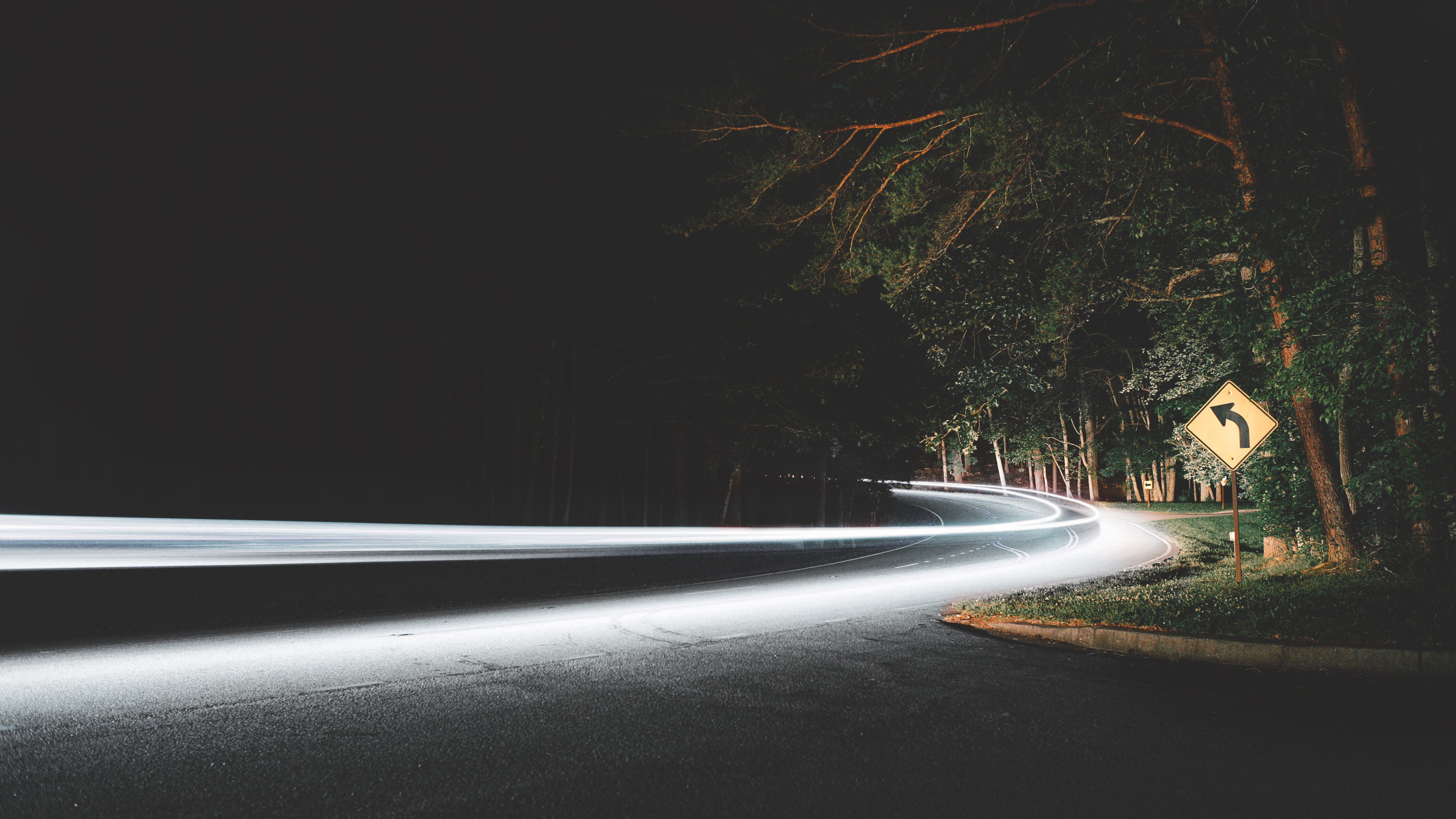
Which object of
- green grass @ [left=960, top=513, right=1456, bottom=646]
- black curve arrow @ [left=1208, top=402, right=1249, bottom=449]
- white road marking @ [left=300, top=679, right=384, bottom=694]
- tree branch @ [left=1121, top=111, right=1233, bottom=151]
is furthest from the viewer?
black curve arrow @ [left=1208, top=402, right=1249, bottom=449]

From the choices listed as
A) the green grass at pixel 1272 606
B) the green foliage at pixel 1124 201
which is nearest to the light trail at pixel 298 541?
the green foliage at pixel 1124 201

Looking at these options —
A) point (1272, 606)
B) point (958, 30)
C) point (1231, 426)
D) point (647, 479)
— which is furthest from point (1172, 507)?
point (958, 30)

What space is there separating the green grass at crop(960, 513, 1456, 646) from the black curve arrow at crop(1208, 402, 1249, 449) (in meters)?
2.01

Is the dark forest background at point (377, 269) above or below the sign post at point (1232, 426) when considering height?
above

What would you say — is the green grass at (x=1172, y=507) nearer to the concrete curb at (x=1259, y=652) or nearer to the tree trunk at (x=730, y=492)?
the tree trunk at (x=730, y=492)

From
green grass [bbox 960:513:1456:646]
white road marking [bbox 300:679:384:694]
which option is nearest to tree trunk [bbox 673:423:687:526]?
green grass [bbox 960:513:1456:646]

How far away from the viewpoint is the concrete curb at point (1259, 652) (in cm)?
680

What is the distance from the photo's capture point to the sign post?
12.7m

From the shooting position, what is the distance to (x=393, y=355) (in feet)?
100

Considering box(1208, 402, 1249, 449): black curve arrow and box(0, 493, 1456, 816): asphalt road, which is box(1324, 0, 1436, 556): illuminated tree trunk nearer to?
box(1208, 402, 1249, 449): black curve arrow

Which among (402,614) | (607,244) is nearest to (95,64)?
(607,244)

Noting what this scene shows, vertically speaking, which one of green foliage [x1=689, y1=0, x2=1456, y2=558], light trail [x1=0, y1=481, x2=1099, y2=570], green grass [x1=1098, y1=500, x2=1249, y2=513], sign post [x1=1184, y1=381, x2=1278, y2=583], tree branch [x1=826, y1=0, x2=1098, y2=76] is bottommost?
light trail [x1=0, y1=481, x2=1099, y2=570]

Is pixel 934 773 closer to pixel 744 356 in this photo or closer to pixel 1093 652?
pixel 1093 652

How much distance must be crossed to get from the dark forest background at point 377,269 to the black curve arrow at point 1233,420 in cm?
958
